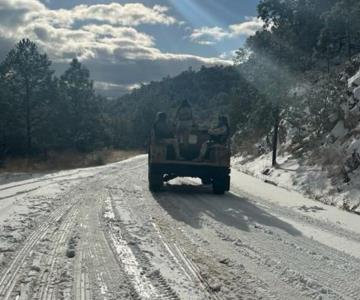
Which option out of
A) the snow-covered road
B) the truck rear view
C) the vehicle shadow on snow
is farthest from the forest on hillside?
the snow-covered road

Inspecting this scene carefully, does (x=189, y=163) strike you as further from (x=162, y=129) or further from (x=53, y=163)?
(x=53, y=163)

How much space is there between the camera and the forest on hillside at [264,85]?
23.6 m

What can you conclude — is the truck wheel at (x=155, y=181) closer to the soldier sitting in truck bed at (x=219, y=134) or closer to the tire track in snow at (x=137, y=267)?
the soldier sitting in truck bed at (x=219, y=134)

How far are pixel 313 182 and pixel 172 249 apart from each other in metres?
10.5

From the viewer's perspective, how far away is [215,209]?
36.7 feet

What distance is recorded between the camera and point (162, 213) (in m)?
10.2

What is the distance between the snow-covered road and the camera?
17.3ft

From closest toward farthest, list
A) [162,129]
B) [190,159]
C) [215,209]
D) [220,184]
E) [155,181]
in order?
[215,209] → [155,181] → [220,184] → [190,159] → [162,129]

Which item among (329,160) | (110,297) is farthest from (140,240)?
(329,160)

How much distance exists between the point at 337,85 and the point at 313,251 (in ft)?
53.7

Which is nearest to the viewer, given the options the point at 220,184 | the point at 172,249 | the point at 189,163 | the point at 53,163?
the point at 172,249

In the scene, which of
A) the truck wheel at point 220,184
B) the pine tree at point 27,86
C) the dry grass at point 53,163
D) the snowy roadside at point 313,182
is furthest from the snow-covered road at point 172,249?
the pine tree at point 27,86

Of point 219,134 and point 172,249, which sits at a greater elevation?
point 219,134

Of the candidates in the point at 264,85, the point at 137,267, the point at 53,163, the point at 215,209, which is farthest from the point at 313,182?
the point at 53,163
